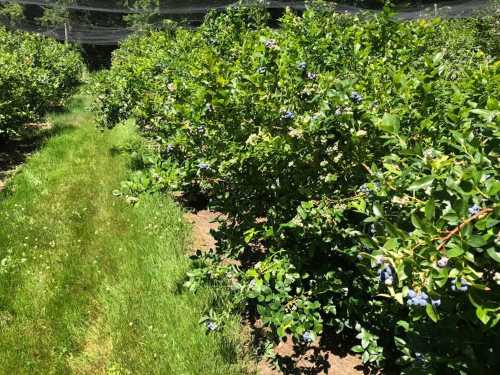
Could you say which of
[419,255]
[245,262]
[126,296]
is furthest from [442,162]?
[126,296]

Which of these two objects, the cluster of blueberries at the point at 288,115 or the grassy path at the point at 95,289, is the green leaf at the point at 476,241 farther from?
the grassy path at the point at 95,289

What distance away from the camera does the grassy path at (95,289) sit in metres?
2.90

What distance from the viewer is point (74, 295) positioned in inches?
145

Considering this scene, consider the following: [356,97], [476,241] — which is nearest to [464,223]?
[476,241]

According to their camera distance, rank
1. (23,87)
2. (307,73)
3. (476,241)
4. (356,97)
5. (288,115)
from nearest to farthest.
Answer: (476,241), (356,97), (288,115), (307,73), (23,87)

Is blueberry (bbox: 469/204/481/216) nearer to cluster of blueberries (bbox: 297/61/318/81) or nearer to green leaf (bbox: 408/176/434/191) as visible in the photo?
green leaf (bbox: 408/176/434/191)

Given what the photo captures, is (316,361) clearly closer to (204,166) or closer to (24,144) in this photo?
(204,166)

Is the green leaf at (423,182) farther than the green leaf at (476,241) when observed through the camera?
Yes

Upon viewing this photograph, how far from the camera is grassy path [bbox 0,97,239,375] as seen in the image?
2.90 metres

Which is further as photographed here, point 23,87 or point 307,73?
point 23,87

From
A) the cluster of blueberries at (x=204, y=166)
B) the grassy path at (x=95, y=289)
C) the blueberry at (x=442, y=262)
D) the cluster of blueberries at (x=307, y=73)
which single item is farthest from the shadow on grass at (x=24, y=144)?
the blueberry at (x=442, y=262)

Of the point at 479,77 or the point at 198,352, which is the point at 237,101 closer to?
the point at 479,77

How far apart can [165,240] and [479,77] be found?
2.82m

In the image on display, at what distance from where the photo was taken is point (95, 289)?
3756 millimetres
